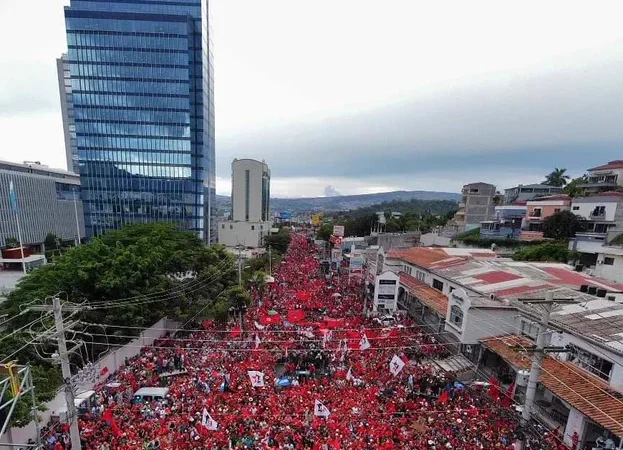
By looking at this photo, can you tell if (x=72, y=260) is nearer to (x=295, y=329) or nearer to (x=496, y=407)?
(x=295, y=329)

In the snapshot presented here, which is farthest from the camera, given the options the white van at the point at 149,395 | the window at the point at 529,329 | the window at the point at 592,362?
the window at the point at 529,329

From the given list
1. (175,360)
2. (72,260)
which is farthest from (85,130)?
(175,360)

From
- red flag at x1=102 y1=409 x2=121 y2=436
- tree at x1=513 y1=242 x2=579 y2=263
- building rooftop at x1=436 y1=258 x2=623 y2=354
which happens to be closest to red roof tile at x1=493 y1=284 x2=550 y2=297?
building rooftop at x1=436 y1=258 x2=623 y2=354

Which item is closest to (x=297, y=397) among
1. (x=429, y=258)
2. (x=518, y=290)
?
(x=518, y=290)

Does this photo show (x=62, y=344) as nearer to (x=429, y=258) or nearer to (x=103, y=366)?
(x=103, y=366)

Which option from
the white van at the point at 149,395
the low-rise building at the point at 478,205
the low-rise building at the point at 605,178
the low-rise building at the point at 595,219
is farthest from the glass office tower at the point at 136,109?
the low-rise building at the point at 605,178

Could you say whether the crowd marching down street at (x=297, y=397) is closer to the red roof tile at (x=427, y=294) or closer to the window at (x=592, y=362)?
the red roof tile at (x=427, y=294)
